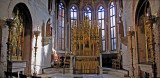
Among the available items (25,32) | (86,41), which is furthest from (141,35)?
(25,32)

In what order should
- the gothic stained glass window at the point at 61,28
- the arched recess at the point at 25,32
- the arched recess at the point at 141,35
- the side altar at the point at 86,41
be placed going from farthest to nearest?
the gothic stained glass window at the point at 61,28, the side altar at the point at 86,41, the arched recess at the point at 25,32, the arched recess at the point at 141,35

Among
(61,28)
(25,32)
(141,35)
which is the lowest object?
(141,35)

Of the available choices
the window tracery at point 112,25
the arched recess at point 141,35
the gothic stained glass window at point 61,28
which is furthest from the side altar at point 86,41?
the gothic stained glass window at point 61,28

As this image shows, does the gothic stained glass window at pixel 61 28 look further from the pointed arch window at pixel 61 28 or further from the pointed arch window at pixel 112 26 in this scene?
the pointed arch window at pixel 112 26

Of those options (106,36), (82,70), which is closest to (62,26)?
(106,36)

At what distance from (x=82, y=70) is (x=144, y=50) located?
5.11m

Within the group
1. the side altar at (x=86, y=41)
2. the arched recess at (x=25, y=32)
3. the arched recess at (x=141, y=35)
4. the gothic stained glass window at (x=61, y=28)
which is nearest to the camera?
the arched recess at (x=141, y=35)

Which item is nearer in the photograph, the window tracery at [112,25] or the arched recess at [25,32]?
the arched recess at [25,32]

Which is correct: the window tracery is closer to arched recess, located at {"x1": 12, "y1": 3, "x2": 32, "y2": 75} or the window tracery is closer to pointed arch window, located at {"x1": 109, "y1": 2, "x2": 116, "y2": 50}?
pointed arch window, located at {"x1": 109, "y1": 2, "x2": 116, "y2": 50}

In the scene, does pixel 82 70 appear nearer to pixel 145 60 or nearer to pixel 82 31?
pixel 82 31

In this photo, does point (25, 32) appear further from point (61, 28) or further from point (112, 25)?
point (112, 25)

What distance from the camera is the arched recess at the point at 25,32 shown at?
409 inches

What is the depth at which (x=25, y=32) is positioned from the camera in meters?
11.0

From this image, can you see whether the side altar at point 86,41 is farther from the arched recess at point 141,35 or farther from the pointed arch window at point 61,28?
the pointed arch window at point 61,28
